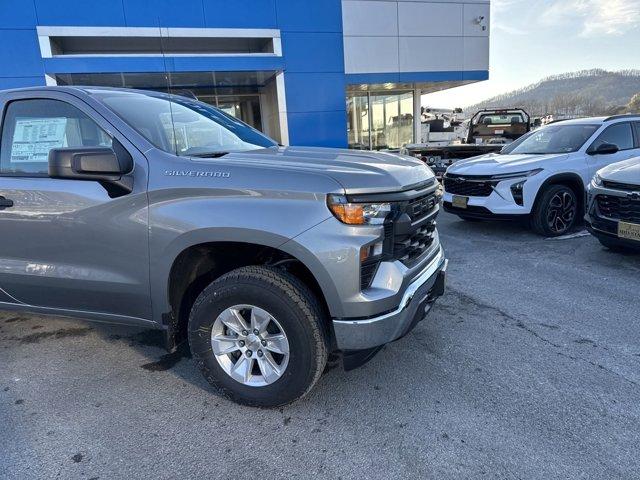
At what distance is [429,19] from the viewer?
55.4 ft

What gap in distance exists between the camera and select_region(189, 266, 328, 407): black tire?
98.0 inches

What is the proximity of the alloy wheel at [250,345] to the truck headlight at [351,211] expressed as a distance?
0.71 m

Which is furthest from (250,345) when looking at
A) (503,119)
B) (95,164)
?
(503,119)

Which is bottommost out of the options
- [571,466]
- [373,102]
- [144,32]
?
[571,466]

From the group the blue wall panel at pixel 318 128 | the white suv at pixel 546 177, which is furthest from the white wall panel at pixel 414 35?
the white suv at pixel 546 177

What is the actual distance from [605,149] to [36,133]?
7346mm

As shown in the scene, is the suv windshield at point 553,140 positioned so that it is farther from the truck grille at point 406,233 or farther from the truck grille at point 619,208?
the truck grille at point 406,233

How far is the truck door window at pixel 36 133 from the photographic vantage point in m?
2.99

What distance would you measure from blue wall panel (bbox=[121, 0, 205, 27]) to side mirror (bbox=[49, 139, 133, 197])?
1271 centimetres

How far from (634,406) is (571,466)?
30.1 inches

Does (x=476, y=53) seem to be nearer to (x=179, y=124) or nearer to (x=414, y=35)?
(x=414, y=35)

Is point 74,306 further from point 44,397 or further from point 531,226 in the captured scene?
point 531,226

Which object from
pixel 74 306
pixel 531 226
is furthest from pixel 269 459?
pixel 531 226

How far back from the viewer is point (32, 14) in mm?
12711
